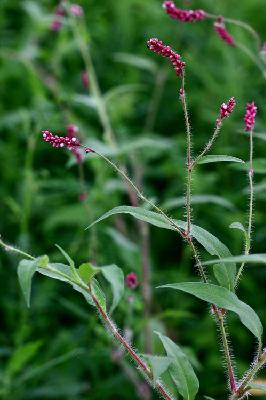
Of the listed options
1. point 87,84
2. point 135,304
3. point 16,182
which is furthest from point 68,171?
point 135,304

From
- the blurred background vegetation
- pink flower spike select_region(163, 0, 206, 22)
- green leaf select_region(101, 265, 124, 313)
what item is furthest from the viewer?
the blurred background vegetation

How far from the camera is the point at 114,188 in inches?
98.3

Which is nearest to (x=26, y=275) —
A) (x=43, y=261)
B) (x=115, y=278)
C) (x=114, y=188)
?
(x=43, y=261)

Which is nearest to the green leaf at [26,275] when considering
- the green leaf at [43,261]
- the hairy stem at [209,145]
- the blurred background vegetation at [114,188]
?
the green leaf at [43,261]

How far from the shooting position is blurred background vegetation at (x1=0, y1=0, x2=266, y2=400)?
226 centimetres

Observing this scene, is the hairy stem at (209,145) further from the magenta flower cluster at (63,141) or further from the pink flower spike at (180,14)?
the pink flower spike at (180,14)

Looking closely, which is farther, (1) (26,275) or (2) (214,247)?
(2) (214,247)

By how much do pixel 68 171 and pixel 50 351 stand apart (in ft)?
3.09

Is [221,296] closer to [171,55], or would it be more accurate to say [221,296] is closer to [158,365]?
[158,365]

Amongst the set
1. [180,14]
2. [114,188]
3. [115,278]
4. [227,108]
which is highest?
[180,14]

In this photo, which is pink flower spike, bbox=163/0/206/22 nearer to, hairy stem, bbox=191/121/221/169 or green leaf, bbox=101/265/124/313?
hairy stem, bbox=191/121/221/169

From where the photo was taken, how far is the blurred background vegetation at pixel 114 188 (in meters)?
2.26

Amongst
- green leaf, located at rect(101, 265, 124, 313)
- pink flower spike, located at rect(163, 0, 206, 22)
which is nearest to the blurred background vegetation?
pink flower spike, located at rect(163, 0, 206, 22)

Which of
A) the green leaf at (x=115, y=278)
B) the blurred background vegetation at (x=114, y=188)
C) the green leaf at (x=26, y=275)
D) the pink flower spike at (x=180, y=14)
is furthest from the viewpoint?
the blurred background vegetation at (x=114, y=188)
